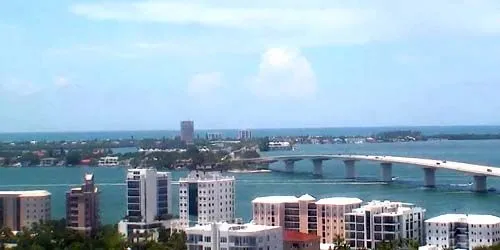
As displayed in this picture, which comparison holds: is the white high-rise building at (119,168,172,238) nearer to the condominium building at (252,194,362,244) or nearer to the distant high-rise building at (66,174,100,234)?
the distant high-rise building at (66,174,100,234)

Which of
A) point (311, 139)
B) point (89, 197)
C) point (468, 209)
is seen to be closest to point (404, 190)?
point (468, 209)

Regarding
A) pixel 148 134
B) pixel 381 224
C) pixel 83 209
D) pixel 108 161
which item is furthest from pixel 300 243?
pixel 148 134

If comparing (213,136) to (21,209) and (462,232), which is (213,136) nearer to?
(21,209)

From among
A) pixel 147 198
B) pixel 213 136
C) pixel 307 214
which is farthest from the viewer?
pixel 213 136

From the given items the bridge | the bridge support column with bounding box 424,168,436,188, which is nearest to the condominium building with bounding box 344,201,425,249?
the bridge

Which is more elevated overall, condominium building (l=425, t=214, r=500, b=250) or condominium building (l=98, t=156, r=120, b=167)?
condominium building (l=98, t=156, r=120, b=167)

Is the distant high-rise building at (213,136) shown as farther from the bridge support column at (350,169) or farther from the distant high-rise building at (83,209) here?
the distant high-rise building at (83,209)

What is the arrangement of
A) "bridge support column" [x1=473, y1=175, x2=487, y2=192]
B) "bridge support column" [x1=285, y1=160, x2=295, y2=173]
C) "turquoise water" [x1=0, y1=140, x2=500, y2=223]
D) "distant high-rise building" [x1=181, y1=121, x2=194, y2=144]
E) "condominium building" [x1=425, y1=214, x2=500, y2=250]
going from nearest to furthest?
"condominium building" [x1=425, y1=214, x2=500, y2=250]
"turquoise water" [x1=0, y1=140, x2=500, y2=223]
"bridge support column" [x1=473, y1=175, x2=487, y2=192]
"bridge support column" [x1=285, y1=160, x2=295, y2=173]
"distant high-rise building" [x1=181, y1=121, x2=194, y2=144]
